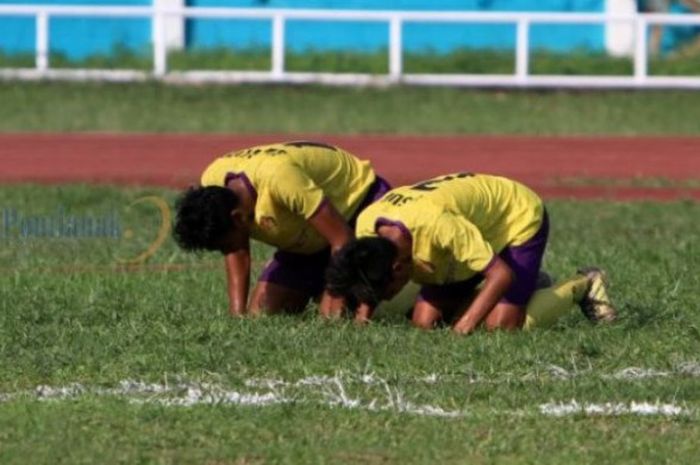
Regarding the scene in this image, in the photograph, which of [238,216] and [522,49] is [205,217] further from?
[522,49]

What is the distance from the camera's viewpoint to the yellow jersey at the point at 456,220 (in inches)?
364

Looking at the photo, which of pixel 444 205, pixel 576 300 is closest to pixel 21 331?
pixel 444 205

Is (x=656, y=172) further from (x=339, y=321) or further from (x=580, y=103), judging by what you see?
(x=339, y=321)

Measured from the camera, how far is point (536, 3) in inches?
1216

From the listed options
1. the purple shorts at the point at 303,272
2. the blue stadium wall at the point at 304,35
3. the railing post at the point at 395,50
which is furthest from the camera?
the blue stadium wall at the point at 304,35

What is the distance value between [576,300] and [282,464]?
343cm

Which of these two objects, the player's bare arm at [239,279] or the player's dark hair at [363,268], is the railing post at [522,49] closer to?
the player's bare arm at [239,279]

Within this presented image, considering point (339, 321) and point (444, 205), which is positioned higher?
point (444, 205)

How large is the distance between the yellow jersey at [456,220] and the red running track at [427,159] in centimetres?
734

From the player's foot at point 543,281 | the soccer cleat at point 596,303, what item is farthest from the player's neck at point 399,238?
the soccer cleat at point 596,303

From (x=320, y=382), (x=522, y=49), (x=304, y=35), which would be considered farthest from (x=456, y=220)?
(x=304, y=35)

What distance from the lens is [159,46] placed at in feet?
89.4

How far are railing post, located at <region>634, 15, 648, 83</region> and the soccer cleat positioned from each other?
16747mm

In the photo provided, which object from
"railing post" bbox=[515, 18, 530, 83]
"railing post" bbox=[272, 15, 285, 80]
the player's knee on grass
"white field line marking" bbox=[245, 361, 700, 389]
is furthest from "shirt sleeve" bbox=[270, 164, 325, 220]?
"railing post" bbox=[515, 18, 530, 83]
